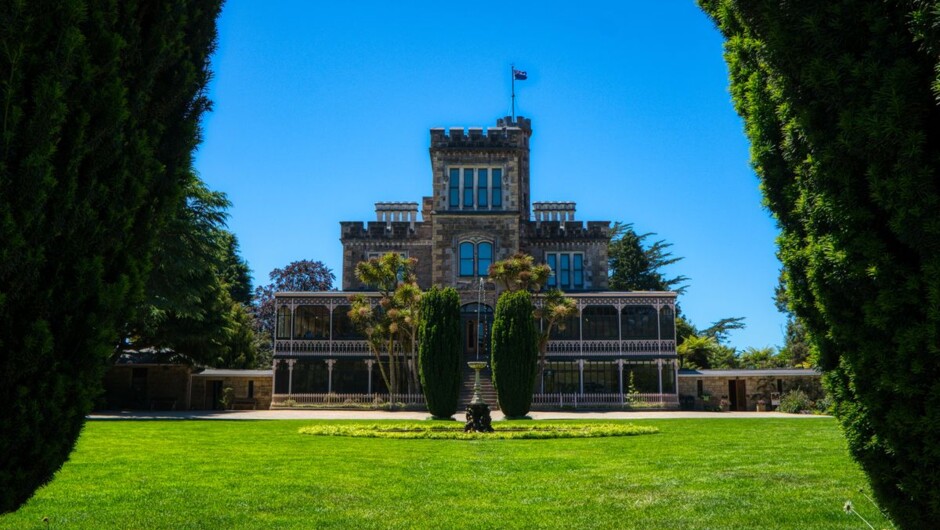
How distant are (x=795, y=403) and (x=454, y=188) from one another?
60.8ft

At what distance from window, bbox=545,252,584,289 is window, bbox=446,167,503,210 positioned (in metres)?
4.75

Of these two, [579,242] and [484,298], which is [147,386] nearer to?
[484,298]

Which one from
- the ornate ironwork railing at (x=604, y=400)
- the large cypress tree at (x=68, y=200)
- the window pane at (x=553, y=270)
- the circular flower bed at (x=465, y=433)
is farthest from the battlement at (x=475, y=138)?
the large cypress tree at (x=68, y=200)

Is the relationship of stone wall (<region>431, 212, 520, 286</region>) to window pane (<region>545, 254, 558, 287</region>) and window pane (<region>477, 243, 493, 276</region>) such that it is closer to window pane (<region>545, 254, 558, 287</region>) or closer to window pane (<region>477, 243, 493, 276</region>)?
window pane (<region>477, 243, 493, 276</region>)

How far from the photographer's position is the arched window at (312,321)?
3969 cm

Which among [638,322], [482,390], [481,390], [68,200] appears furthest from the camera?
[638,322]

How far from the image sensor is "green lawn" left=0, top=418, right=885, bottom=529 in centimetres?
707

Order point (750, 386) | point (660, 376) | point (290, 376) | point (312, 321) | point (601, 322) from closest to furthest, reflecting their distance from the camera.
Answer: point (660, 376) → point (290, 376) → point (750, 386) → point (601, 322) → point (312, 321)

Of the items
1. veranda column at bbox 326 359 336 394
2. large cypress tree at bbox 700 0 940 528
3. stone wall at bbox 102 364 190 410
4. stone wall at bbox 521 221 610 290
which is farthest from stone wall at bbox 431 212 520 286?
A: large cypress tree at bbox 700 0 940 528

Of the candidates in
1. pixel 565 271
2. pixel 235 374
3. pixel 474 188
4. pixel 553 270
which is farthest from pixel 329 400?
pixel 565 271

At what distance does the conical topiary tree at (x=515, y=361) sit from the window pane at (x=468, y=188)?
13135mm

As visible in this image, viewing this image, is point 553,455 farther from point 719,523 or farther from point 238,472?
point 719,523

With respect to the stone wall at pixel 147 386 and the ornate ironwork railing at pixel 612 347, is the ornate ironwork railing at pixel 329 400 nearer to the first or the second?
the stone wall at pixel 147 386

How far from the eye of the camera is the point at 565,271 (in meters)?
41.7
